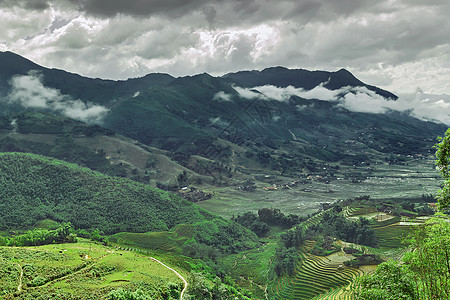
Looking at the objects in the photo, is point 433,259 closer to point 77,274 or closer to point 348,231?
point 77,274

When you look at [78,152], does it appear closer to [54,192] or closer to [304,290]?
[54,192]

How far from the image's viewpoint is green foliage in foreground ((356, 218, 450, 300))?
15016 mm

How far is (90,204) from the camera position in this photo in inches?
3981

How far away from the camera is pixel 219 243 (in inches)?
3556

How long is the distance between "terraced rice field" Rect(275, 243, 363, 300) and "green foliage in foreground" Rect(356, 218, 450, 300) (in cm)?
4062

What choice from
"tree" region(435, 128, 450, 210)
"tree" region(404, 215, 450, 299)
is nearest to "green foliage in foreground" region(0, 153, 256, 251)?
"tree" region(404, 215, 450, 299)

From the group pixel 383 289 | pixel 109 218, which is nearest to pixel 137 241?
pixel 109 218

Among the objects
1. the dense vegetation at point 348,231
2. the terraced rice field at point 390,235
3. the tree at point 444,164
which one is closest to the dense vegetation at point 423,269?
the tree at point 444,164

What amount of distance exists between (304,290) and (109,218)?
203 ft

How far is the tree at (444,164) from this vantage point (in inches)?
562

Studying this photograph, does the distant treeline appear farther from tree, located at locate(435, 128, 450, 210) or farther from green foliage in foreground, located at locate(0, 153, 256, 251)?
tree, located at locate(435, 128, 450, 210)

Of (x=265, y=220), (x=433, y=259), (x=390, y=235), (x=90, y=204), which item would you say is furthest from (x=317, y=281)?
(x=90, y=204)

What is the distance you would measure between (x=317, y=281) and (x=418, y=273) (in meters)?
48.3

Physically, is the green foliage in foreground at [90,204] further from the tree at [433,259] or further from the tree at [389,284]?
the tree at [389,284]
